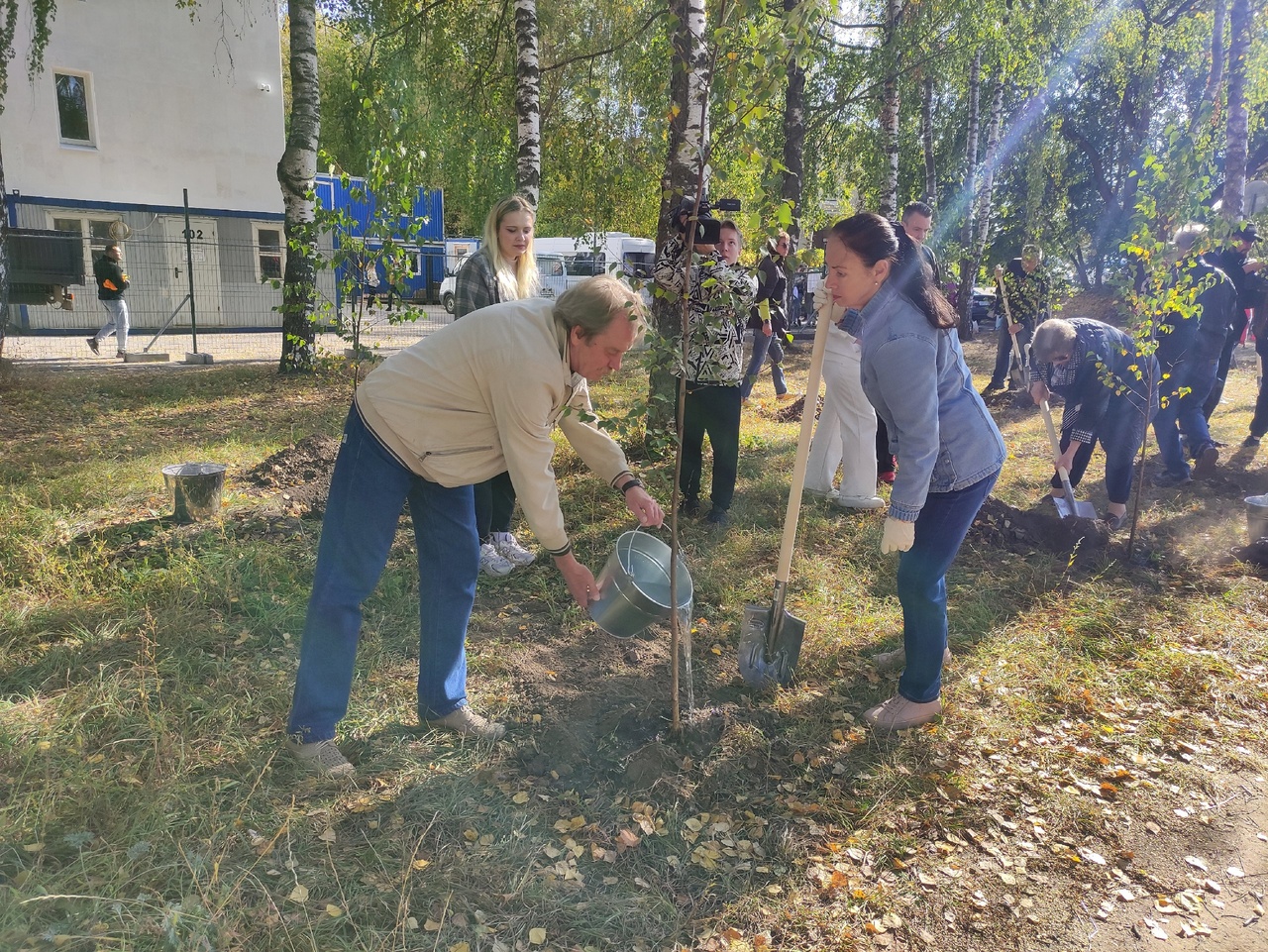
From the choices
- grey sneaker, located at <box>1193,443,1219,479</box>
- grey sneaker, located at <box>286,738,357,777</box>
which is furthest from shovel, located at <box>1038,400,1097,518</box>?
grey sneaker, located at <box>286,738,357,777</box>

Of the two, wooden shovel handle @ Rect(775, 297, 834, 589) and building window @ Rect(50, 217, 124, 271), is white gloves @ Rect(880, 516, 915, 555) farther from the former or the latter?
building window @ Rect(50, 217, 124, 271)

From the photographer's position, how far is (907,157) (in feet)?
72.6

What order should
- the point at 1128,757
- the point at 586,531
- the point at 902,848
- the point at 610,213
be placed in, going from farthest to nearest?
the point at 610,213, the point at 586,531, the point at 1128,757, the point at 902,848

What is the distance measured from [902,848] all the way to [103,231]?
58.2 ft

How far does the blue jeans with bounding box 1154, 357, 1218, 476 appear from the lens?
6.09m

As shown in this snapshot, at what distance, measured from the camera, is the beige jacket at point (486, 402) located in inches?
89.0

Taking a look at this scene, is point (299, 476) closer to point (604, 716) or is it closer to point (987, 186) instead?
point (604, 716)

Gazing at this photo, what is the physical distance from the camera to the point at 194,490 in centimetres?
445

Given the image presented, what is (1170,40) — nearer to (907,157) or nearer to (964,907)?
(907,157)

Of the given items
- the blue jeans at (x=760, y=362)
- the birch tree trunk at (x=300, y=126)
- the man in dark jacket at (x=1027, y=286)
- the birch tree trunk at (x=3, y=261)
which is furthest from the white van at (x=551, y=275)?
the man in dark jacket at (x=1027, y=286)

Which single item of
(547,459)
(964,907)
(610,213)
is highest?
(610,213)

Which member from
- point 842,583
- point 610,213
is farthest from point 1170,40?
point 842,583

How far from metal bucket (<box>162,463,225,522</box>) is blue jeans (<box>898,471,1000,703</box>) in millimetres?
3691

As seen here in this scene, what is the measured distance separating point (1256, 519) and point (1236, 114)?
8685 mm
